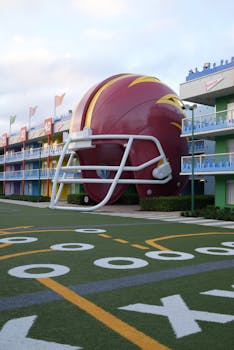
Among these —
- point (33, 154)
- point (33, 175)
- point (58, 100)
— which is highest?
point (58, 100)

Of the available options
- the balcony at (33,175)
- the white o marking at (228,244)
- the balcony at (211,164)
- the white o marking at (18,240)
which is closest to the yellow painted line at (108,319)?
the white o marking at (18,240)

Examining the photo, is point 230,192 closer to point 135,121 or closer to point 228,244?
point 135,121

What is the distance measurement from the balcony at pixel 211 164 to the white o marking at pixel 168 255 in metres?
12.6

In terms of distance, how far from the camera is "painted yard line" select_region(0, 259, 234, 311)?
198 inches

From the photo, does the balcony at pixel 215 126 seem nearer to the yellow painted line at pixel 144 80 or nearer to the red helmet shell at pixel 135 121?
the red helmet shell at pixel 135 121

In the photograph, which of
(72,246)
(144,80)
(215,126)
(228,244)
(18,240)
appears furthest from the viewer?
(144,80)

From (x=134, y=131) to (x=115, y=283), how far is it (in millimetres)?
18454

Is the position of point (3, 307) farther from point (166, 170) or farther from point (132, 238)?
point (166, 170)

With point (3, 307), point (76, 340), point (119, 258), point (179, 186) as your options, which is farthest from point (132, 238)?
point (179, 186)

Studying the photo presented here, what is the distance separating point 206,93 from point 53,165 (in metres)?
26.7

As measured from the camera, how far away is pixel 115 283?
5.94m

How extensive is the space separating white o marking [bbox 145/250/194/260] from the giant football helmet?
45.5ft

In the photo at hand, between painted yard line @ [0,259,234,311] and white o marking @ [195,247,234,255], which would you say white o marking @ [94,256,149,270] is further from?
white o marking @ [195,247,234,255]

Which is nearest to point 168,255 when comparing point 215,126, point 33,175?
point 215,126
